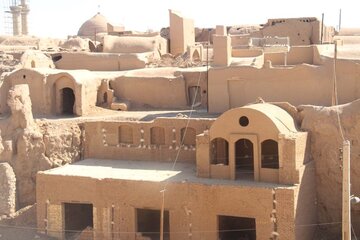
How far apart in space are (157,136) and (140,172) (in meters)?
2.26

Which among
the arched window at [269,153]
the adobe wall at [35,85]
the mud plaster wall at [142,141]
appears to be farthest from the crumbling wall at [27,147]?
the arched window at [269,153]

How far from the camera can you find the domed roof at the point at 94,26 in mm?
50594

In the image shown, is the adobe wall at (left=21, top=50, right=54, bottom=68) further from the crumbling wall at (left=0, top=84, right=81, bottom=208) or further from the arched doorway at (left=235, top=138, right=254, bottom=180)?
the arched doorway at (left=235, top=138, right=254, bottom=180)

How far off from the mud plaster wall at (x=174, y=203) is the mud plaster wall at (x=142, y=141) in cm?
307

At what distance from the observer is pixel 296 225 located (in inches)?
687

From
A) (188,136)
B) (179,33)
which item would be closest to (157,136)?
(188,136)

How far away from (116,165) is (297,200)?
7535mm

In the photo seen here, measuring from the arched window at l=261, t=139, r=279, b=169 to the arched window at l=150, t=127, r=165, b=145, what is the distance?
13.5 ft

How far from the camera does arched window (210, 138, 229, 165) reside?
20.0 meters

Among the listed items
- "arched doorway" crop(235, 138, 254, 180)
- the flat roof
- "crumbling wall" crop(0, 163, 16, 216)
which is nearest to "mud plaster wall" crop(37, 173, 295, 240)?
the flat roof

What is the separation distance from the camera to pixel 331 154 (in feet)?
62.2

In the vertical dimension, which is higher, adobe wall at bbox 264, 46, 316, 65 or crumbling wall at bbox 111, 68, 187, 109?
adobe wall at bbox 264, 46, 316, 65

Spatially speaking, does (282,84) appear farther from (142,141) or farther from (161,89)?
(161,89)

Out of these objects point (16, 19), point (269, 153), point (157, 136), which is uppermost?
point (16, 19)
